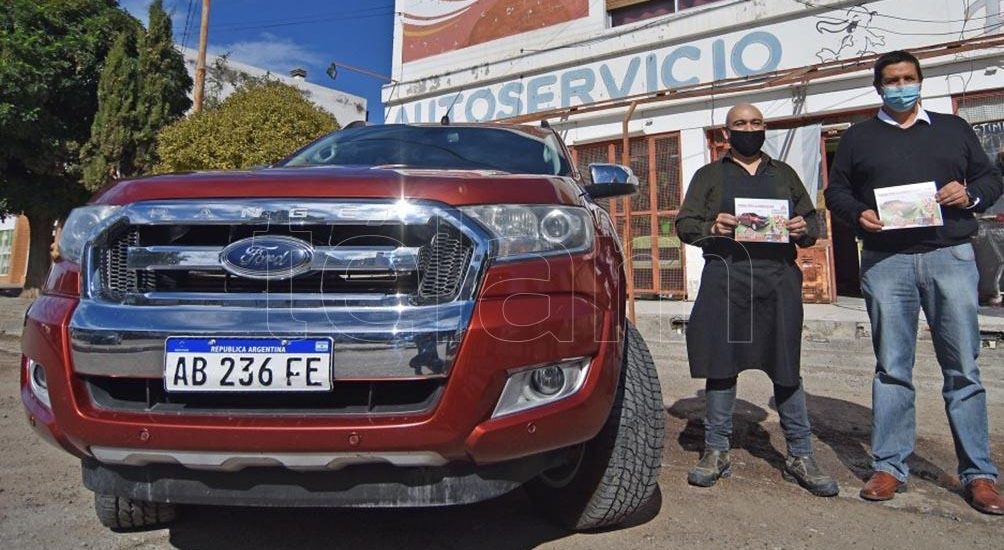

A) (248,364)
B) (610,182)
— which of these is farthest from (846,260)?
(248,364)

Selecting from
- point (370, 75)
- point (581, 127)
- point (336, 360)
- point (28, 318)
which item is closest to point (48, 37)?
point (370, 75)

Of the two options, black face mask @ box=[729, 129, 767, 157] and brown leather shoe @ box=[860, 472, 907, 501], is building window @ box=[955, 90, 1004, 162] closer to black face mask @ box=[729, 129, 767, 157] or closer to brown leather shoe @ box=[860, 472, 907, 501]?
black face mask @ box=[729, 129, 767, 157]

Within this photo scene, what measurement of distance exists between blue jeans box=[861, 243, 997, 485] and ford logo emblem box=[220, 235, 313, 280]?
93.5 inches

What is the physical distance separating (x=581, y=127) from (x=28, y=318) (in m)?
8.73

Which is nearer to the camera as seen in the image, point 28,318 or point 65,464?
point 28,318

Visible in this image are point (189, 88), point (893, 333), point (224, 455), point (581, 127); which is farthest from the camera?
point (189, 88)

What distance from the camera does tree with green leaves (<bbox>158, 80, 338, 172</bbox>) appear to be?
29.3 feet

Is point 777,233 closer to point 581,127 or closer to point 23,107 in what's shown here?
point 581,127

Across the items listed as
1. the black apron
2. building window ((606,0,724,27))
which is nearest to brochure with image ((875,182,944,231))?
the black apron

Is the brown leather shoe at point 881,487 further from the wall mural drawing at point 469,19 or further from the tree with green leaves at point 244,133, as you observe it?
the wall mural drawing at point 469,19

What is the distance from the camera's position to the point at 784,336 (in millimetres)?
2646

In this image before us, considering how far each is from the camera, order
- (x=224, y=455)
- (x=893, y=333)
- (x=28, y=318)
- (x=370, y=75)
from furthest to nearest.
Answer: (x=370, y=75)
(x=893, y=333)
(x=28, y=318)
(x=224, y=455)

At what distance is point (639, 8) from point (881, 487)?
8.64 meters

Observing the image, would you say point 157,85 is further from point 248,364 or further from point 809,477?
point 809,477
